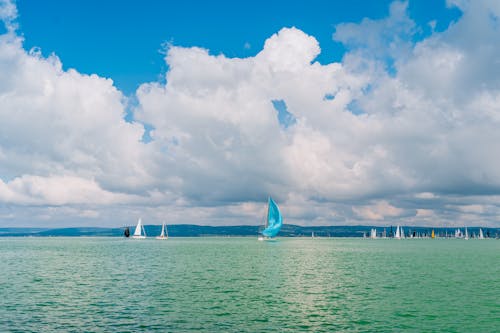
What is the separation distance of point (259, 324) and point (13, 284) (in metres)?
43.4

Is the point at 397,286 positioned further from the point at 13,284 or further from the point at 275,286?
the point at 13,284

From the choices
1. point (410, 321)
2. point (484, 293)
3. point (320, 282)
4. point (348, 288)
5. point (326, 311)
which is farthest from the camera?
point (320, 282)

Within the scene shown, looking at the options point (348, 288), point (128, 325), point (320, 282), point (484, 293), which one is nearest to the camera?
point (128, 325)

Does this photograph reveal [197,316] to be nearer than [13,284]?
Yes

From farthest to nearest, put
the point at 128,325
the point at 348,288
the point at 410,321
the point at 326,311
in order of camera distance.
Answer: the point at 348,288
the point at 326,311
the point at 410,321
the point at 128,325

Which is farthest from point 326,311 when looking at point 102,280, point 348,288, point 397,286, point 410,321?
point 102,280

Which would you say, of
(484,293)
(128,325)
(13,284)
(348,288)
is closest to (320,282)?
(348,288)

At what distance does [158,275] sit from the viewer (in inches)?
3152

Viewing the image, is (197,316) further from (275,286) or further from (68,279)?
(68,279)

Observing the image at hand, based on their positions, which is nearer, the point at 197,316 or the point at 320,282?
the point at 197,316

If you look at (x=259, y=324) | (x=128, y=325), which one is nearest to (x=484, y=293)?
(x=259, y=324)

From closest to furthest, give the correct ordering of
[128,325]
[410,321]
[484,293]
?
[128,325], [410,321], [484,293]

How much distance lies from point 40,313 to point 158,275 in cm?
3668

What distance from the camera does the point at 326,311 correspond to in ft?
152
